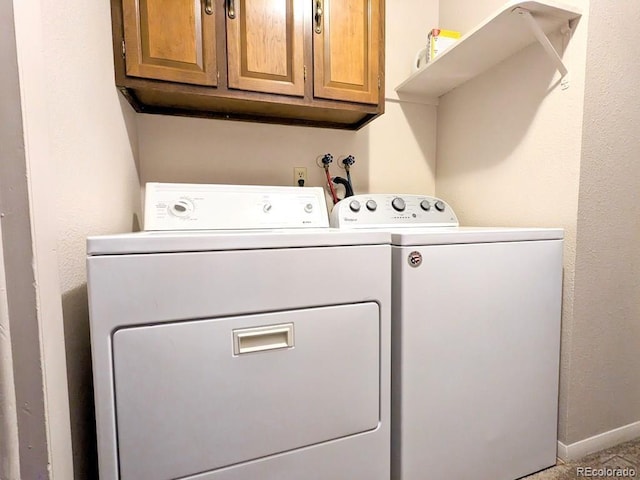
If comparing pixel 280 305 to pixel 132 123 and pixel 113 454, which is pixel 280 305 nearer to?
pixel 113 454

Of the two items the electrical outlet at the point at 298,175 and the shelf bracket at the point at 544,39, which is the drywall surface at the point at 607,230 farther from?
the electrical outlet at the point at 298,175

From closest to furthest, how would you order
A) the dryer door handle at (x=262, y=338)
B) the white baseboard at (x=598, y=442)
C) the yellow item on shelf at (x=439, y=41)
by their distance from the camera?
1. the dryer door handle at (x=262, y=338)
2. the white baseboard at (x=598, y=442)
3. the yellow item on shelf at (x=439, y=41)

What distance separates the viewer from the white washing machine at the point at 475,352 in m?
0.95

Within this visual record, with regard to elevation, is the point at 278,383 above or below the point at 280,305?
below

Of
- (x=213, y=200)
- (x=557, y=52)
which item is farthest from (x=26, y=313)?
(x=557, y=52)

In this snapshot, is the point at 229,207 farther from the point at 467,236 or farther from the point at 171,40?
the point at 467,236

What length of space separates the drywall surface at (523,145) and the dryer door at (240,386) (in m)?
0.88

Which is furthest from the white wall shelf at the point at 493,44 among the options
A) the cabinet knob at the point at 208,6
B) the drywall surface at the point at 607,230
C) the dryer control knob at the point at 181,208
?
the dryer control knob at the point at 181,208

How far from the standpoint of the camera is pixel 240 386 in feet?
2.60

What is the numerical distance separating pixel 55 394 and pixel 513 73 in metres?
1.91

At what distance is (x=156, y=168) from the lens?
1484 mm

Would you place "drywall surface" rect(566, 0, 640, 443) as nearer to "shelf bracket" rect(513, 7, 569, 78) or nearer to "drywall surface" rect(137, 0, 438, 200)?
"shelf bracket" rect(513, 7, 569, 78)

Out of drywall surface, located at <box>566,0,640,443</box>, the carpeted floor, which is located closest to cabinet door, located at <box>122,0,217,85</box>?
drywall surface, located at <box>566,0,640,443</box>

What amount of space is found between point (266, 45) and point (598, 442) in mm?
2087
